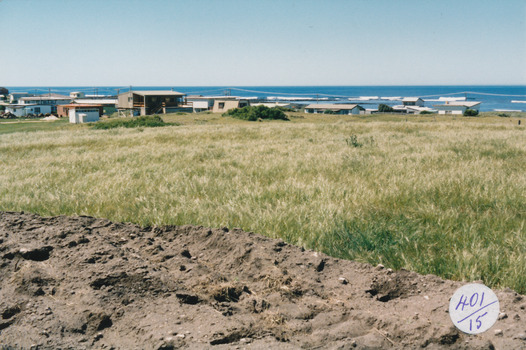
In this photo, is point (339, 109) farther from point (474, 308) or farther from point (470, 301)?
point (474, 308)

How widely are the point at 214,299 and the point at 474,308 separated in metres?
1.82

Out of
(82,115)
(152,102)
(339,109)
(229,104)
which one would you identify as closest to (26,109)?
(152,102)

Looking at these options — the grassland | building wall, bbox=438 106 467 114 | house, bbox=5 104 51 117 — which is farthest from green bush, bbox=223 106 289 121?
building wall, bbox=438 106 467 114

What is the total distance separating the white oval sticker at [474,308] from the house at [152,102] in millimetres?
85132

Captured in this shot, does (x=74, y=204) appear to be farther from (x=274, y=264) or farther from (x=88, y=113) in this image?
(x=88, y=113)

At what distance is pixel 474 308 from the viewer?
2.66 meters

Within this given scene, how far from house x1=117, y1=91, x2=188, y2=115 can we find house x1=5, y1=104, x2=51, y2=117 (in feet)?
134

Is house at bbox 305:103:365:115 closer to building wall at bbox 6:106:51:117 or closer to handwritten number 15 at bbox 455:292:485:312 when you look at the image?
building wall at bbox 6:106:51:117

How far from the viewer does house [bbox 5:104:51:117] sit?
10936cm

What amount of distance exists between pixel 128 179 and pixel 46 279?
4646mm

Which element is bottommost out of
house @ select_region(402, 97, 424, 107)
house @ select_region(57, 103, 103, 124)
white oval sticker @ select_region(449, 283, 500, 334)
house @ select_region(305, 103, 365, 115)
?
white oval sticker @ select_region(449, 283, 500, 334)

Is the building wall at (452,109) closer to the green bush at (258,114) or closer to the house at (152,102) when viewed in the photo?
the house at (152,102)

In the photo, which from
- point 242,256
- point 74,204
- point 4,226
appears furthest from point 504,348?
point 74,204

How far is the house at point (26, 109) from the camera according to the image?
109363 millimetres
